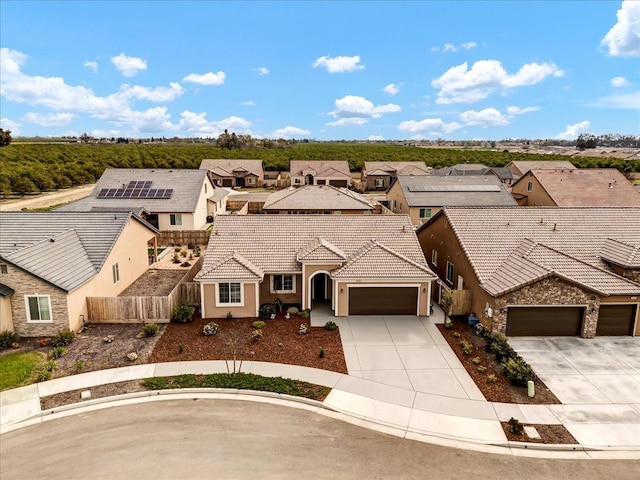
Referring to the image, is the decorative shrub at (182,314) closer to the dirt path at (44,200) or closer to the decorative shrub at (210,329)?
the decorative shrub at (210,329)

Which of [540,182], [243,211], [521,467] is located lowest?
[521,467]

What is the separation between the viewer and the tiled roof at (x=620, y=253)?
861 inches

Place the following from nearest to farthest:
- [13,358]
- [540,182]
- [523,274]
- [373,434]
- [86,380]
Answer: [373,434], [86,380], [13,358], [523,274], [540,182]

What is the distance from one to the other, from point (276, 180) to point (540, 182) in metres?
49.3

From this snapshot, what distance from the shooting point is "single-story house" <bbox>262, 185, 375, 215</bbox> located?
4247cm

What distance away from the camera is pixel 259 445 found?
13102mm

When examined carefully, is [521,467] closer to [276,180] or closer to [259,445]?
[259,445]

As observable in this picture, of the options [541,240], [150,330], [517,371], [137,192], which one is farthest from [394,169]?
[517,371]

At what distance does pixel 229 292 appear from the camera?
2288 cm

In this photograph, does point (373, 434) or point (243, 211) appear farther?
point (243, 211)

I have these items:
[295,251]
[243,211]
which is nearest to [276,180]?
[243,211]

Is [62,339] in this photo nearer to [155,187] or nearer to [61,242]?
[61,242]

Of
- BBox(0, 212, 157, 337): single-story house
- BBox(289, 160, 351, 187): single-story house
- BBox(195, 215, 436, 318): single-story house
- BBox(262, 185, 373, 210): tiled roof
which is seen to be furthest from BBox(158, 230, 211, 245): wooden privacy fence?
BBox(289, 160, 351, 187): single-story house

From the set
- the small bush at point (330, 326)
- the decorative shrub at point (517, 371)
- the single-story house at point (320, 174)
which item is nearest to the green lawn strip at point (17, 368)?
Result: the small bush at point (330, 326)
